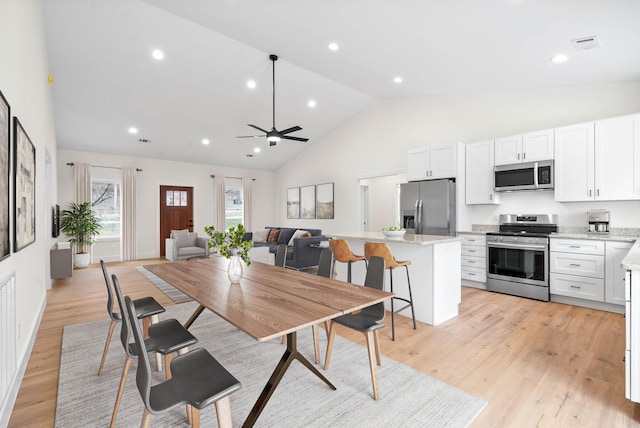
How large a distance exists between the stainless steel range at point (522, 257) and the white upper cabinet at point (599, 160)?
0.58 m

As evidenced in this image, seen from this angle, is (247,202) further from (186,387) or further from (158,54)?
(186,387)

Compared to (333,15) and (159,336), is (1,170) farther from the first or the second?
(333,15)

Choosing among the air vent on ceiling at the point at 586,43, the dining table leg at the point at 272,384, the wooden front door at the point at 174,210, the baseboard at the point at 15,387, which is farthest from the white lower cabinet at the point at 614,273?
the wooden front door at the point at 174,210

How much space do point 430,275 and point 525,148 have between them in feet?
8.99

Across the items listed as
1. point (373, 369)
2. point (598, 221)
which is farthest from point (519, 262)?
point (373, 369)

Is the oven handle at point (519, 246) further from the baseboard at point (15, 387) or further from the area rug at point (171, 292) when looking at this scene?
the baseboard at point (15, 387)

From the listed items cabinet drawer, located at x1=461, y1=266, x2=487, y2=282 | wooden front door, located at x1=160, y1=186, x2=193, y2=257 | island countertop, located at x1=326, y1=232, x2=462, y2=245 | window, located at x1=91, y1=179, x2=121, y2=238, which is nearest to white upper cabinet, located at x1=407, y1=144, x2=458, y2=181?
cabinet drawer, located at x1=461, y1=266, x2=487, y2=282

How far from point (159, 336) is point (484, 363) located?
239 cm

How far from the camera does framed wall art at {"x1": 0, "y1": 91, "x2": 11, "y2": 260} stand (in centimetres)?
178

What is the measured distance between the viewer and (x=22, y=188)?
2332 mm

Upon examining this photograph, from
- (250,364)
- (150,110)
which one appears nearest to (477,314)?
(250,364)

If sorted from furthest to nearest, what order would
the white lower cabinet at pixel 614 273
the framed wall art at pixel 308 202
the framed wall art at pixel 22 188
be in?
the framed wall art at pixel 308 202 < the white lower cabinet at pixel 614 273 < the framed wall art at pixel 22 188

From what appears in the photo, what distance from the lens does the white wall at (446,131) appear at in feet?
13.6

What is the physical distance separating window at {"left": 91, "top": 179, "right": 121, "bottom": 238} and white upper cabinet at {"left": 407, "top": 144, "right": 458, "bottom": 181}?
713cm
